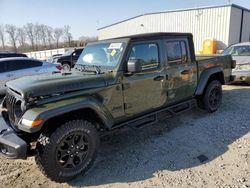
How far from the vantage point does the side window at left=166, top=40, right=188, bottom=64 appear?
446 centimetres

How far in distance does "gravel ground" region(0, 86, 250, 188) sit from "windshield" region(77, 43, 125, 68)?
5.05 ft

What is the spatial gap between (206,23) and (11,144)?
19704mm

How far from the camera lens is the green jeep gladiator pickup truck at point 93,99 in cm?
303

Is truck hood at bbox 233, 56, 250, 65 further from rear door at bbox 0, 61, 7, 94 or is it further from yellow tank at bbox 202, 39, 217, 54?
yellow tank at bbox 202, 39, 217, 54

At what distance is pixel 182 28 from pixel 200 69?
56.5 feet

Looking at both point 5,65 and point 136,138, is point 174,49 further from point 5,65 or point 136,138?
point 5,65

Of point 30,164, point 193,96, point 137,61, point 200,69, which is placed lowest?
point 30,164

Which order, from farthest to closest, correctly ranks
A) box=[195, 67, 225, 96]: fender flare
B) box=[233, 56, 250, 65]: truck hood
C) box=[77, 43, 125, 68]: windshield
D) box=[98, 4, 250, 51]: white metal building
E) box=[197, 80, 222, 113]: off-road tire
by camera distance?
box=[98, 4, 250, 51]: white metal building, box=[233, 56, 250, 65]: truck hood, box=[197, 80, 222, 113]: off-road tire, box=[195, 67, 225, 96]: fender flare, box=[77, 43, 125, 68]: windshield

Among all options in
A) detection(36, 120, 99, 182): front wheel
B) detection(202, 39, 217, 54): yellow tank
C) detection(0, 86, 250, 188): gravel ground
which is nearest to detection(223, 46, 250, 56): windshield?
detection(0, 86, 250, 188): gravel ground

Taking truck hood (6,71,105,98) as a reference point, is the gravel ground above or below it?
below

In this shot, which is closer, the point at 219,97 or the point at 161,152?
the point at 161,152

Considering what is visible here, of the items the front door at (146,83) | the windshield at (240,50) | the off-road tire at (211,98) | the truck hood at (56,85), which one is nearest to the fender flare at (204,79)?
the off-road tire at (211,98)

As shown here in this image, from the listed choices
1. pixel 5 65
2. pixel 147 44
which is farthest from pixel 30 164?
pixel 5 65

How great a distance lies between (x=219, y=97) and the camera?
5.88 meters
